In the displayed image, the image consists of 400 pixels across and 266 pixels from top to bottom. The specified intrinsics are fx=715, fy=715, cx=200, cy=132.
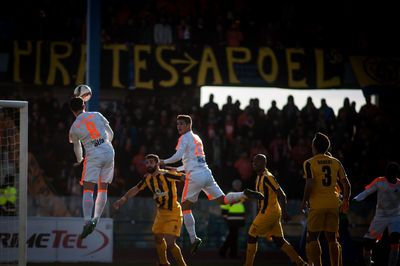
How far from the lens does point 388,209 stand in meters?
12.4

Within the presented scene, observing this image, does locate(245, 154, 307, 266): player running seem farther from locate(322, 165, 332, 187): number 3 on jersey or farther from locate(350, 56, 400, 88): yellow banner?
locate(350, 56, 400, 88): yellow banner

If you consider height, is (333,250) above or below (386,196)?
below

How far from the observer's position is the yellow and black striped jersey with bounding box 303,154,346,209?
9875 millimetres

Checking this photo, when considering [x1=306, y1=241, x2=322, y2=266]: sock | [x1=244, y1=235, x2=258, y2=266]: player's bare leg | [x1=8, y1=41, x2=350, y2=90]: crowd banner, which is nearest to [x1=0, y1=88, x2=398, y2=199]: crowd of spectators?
[x1=8, y1=41, x2=350, y2=90]: crowd banner

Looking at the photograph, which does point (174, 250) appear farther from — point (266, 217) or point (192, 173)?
point (266, 217)

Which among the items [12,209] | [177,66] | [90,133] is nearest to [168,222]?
[90,133]

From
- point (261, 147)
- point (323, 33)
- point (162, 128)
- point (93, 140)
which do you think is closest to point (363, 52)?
point (323, 33)

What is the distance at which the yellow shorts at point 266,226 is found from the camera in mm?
11336

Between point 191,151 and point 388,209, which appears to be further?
point 388,209

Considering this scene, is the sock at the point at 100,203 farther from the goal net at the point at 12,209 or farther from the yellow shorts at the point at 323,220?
the yellow shorts at the point at 323,220

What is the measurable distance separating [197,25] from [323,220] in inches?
496

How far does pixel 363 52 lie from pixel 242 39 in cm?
377

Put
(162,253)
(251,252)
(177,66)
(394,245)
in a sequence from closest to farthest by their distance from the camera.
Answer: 1. (251,252)
2. (162,253)
3. (394,245)
4. (177,66)

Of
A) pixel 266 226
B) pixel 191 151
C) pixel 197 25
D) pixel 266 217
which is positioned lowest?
pixel 266 226
